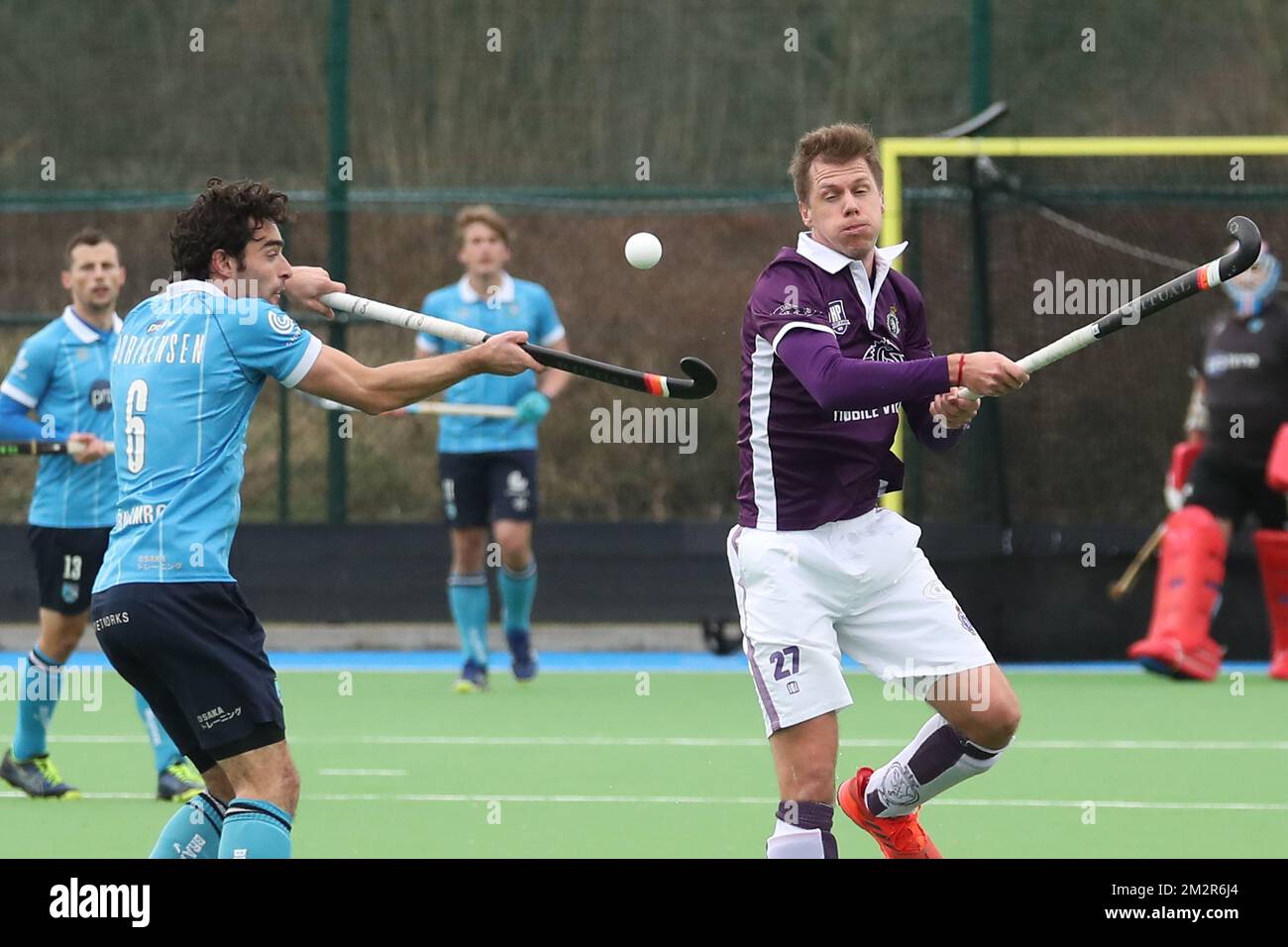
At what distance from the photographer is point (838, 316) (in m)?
5.19

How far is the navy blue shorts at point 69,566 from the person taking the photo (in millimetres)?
7406

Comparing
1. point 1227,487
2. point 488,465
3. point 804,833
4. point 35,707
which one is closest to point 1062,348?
point 804,833

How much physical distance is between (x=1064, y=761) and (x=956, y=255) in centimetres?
373

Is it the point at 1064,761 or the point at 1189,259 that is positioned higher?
the point at 1189,259

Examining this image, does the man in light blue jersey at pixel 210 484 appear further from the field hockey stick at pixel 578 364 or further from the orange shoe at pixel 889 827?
the orange shoe at pixel 889 827

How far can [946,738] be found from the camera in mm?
5359

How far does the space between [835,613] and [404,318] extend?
1.25m

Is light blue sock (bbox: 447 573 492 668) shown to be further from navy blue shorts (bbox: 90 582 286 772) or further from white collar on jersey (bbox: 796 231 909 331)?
navy blue shorts (bbox: 90 582 286 772)

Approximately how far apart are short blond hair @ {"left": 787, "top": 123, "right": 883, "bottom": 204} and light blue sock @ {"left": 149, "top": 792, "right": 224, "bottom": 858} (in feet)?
6.67

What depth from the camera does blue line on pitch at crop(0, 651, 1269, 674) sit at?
1084 cm
